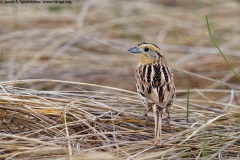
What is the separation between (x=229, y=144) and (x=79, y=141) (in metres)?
0.83

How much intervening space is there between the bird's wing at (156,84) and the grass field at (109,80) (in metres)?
0.15

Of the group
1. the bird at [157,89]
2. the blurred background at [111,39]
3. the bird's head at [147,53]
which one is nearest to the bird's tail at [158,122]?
the bird at [157,89]

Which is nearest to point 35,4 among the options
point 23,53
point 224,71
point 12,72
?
point 23,53

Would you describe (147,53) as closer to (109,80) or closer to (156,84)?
(156,84)

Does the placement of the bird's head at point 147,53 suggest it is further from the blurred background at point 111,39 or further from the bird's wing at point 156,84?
the blurred background at point 111,39

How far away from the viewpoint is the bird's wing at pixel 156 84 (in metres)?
3.46

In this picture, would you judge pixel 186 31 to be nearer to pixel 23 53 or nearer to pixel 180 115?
pixel 23 53

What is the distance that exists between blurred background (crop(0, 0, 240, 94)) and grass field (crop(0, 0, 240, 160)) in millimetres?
11

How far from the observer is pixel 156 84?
3605 mm

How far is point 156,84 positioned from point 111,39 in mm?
3067

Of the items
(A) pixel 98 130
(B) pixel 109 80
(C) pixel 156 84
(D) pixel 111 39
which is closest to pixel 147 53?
(C) pixel 156 84

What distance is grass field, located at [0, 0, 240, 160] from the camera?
3254 millimetres

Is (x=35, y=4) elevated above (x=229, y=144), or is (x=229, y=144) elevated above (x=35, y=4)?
(x=35, y=4)

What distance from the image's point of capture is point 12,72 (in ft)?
19.1
